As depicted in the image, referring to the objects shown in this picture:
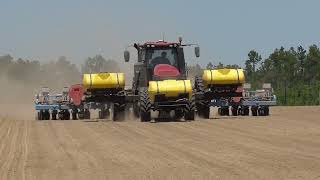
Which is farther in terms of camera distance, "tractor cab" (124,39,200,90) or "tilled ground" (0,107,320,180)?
"tractor cab" (124,39,200,90)

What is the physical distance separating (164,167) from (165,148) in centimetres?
337

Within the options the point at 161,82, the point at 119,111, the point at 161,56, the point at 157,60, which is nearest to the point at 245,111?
the point at 161,56

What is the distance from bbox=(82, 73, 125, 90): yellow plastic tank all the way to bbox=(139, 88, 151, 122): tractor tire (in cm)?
198

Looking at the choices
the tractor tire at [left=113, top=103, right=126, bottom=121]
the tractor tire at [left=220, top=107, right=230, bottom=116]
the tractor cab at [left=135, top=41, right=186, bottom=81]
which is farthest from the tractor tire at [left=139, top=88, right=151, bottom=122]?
the tractor tire at [left=220, top=107, right=230, bottom=116]

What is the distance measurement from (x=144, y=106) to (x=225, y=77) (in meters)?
3.44

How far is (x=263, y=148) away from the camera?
14867 millimetres

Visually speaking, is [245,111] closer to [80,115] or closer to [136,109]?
[136,109]

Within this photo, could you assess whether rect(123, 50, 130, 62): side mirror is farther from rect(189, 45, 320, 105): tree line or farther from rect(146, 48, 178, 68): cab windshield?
rect(189, 45, 320, 105): tree line

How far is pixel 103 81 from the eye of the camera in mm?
27297

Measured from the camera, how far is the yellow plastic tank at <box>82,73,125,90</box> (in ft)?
89.4

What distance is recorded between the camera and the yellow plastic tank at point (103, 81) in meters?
27.2

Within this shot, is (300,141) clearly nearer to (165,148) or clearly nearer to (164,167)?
(165,148)

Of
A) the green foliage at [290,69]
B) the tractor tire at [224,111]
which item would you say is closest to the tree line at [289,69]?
the green foliage at [290,69]

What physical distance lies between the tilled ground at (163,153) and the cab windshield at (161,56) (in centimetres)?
624
